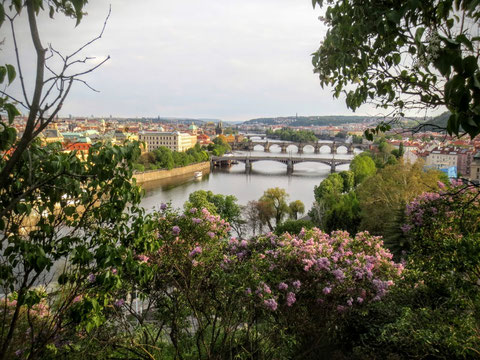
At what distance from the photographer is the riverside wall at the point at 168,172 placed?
29658mm

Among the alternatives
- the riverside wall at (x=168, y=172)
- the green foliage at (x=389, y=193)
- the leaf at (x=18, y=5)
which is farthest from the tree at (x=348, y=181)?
the leaf at (x=18, y=5)

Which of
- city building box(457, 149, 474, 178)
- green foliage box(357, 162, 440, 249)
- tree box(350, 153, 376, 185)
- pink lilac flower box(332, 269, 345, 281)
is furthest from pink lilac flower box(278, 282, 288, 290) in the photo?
tree box(350, 153, 376, 185)

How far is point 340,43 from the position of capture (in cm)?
189

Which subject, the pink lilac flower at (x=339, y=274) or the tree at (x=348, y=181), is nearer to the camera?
the pink lilac flower at (x=339, y=274)

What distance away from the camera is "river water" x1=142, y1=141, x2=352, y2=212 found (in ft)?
80.9

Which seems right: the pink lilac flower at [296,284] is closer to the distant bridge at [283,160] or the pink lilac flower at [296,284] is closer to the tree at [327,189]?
the tree at [327,189]

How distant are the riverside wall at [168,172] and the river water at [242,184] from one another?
641mm

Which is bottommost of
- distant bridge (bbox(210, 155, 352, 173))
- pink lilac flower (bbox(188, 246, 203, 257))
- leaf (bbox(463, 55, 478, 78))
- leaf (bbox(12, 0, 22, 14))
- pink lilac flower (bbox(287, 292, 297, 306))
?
distant bridge (bbox(210, 155, 352, 173))

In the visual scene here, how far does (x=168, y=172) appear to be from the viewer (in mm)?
34250

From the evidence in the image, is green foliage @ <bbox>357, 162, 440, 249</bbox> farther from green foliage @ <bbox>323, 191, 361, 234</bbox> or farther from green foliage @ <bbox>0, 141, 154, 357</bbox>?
green foliage @ <bbox>0, 141, 154, 357</bbox>

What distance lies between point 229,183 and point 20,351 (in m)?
29.0

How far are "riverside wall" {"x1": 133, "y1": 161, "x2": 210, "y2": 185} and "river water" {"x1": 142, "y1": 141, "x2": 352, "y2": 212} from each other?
64 cm

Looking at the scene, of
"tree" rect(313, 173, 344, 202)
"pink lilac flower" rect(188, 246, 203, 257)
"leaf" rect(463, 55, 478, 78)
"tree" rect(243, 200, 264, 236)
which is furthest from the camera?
"tree" rect(313, 173, 344, 202)

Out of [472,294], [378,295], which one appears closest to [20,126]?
[472,294]
